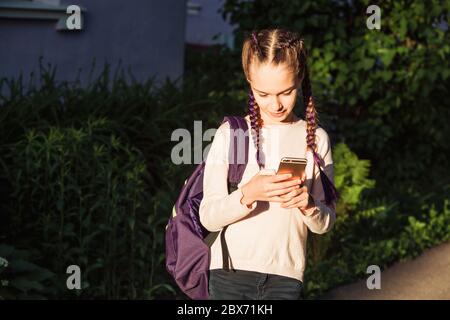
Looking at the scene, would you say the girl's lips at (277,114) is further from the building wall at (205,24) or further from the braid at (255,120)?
the building wall at (205,24)

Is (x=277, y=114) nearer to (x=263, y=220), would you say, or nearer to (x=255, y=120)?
(x=255, y=120)

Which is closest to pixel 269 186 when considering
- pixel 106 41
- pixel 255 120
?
pixel 255 120

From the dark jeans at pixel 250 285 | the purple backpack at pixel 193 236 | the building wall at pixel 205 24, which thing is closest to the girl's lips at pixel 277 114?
the purple backpack at pixel 193 236

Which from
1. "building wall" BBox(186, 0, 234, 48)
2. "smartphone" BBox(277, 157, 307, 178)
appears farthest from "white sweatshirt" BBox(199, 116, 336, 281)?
"building wall" BBox(186, 0, 234, 48)

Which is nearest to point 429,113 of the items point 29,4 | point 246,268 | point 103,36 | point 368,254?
point 368,254

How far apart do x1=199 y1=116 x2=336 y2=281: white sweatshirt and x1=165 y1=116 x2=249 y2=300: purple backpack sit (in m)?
0.03

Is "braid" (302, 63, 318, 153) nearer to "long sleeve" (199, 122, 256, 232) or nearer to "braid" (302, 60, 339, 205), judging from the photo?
"braid" (302, 60, 339, 205)

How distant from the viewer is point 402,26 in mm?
9672

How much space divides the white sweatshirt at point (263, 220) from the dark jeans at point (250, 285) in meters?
0.03

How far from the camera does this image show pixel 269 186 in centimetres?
359

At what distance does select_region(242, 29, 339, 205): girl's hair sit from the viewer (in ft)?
12.5

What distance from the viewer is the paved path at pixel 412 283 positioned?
7.12 m
